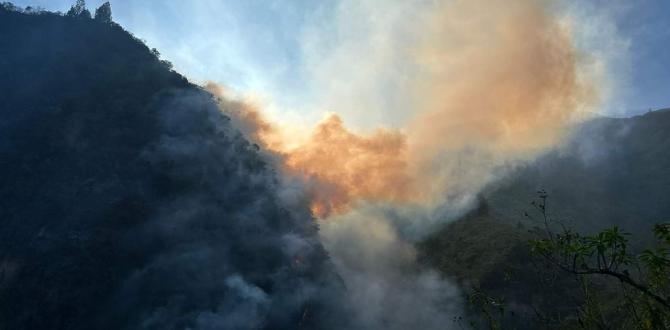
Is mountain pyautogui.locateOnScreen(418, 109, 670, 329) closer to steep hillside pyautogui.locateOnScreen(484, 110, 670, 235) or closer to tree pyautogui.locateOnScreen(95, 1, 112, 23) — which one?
steep hillside pyautogui.locateOnScreen(484, 110, 670, 235)

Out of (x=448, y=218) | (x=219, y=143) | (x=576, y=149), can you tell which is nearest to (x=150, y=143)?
(x=219, y=143)

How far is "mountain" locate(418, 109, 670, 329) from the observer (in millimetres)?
91812

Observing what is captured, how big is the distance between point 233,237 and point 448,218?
56885 millimetres

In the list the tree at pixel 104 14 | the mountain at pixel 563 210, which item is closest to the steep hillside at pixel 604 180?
the mountain at pixel 563 210

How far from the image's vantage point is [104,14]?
143 metres

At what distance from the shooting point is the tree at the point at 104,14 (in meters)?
142

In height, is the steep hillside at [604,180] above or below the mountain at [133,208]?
above

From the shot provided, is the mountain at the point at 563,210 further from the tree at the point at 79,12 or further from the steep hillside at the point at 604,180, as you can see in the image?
the tree at the point at 79,12

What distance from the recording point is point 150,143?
105 metres

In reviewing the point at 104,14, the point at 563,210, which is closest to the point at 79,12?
the point at 104,14

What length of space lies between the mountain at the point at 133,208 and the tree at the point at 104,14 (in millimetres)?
12926

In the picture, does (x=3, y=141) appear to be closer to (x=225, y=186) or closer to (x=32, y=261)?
(x=32, y=261)

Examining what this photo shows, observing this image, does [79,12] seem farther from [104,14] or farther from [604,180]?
[604,180]

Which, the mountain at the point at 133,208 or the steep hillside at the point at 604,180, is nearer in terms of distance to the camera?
the mountain at the point at 133,208
